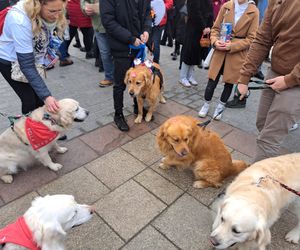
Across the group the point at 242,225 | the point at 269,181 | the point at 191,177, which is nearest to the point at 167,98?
the point at 191,177

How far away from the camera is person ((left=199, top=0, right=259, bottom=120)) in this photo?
4.17 meters

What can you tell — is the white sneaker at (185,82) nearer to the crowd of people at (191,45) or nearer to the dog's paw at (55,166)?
the crowd of people at (191,45)

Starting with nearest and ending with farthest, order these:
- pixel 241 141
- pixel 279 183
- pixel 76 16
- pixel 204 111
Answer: pixel 279 183 < pixel 241 141 < pixel 204 111 < pixel 76 16

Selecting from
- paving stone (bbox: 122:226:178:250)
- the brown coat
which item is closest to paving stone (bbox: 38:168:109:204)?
paving stone (bbox: 122:226:178:250)

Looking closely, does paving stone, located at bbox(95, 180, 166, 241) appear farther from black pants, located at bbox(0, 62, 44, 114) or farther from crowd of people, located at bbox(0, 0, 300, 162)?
black pants, located at bbox(0, 62, 44, 114)

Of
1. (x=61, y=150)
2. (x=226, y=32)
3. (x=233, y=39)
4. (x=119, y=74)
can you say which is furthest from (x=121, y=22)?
(x=61, y=150)

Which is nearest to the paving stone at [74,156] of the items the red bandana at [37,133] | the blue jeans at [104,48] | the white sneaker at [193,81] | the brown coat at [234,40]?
the red bandana at [37,133]

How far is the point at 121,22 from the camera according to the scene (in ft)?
12.6

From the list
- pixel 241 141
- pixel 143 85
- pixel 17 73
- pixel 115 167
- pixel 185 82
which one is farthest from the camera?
pixel 185 82

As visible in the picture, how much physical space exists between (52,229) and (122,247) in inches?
40.0

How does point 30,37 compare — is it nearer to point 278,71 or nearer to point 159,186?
point 159,186

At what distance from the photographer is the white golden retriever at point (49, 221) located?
1773 millimetres

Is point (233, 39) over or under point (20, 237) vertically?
over

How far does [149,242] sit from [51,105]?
1.94 metres
